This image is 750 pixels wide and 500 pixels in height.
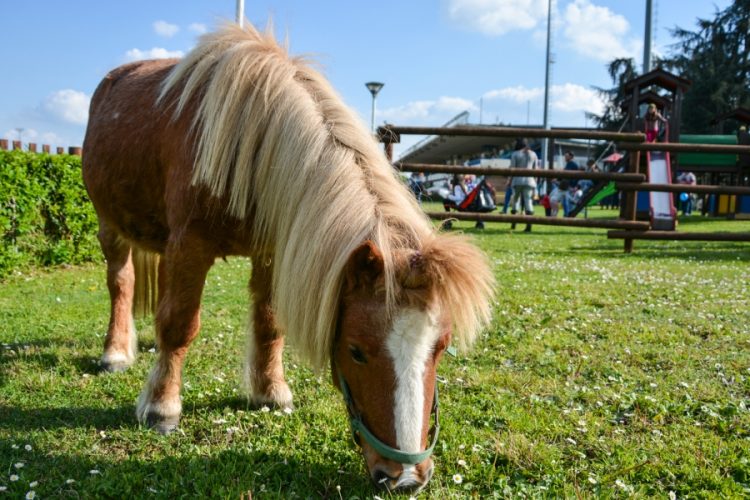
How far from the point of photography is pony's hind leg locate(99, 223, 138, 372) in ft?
13.8

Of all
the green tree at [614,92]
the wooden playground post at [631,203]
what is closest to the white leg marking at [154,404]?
the wooden playground post at [631,203]

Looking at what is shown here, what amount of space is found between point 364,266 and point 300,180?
633 mm

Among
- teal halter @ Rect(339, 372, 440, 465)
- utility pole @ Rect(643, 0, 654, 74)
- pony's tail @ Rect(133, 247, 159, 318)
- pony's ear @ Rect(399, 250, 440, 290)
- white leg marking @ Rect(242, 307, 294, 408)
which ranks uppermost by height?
utility pole @ Rect(643, 0, 654, 74)

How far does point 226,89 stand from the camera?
299cm

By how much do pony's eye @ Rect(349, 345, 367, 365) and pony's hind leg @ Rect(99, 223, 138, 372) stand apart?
8.51 ft

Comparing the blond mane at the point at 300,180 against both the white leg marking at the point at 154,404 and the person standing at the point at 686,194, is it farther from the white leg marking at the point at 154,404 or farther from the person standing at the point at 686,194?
the person standing at the point at 686,194

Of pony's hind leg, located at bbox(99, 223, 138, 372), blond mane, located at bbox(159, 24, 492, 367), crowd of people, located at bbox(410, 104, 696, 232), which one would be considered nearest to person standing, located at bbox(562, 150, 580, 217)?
crowd of people, located at bbox(410, 104, 696, 232)

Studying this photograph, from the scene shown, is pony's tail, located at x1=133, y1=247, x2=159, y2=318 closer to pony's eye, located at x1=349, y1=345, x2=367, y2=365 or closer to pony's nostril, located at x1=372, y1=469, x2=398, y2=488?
pony's eye, located at x1=349, y1=345, x2=367, y2=365

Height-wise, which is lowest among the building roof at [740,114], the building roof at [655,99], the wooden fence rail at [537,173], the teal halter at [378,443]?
the teal halter at [378,443]

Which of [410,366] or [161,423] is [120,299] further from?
[410,366]

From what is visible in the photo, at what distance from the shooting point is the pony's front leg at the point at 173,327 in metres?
3.05

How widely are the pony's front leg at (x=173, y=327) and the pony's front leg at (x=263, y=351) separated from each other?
1.45 feet

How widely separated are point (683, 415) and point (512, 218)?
7.13m

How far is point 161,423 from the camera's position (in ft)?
10.1
